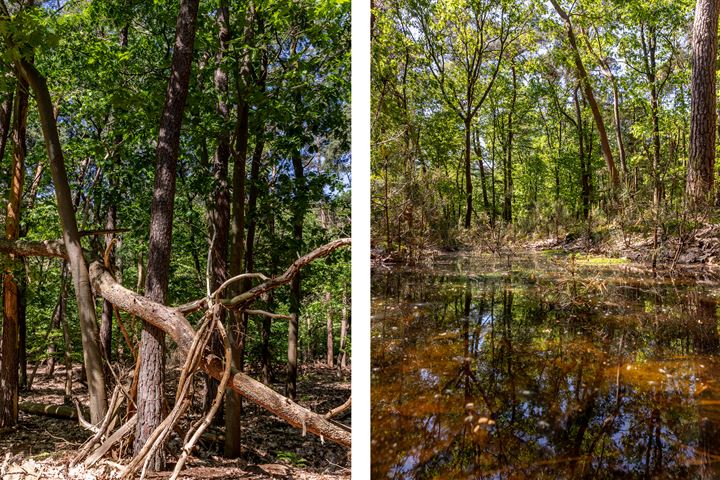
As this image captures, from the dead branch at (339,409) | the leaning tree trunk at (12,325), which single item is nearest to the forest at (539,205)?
the dead branch at (339,409)

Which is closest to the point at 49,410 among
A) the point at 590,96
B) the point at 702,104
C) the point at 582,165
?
the point at 582,165

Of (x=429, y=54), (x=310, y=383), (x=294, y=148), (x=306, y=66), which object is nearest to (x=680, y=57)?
(x=429, y=54)

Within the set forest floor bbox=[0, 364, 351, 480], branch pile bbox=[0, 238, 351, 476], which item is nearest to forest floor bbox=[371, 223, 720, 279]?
branch pile bbox=[0, 238, 351, 476]

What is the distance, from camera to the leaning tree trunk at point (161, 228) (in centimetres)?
259

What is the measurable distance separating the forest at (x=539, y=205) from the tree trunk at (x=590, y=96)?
0.01m

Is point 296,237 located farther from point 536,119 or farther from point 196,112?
point 536,119

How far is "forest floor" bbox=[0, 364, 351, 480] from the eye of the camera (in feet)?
7.73

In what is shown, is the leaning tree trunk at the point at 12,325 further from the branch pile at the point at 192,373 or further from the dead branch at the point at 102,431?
the dead branch at the point at 102,431

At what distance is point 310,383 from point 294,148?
14.1 feet

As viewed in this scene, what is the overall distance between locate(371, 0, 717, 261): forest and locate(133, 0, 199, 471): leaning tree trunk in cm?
113

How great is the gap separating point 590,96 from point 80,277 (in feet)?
11.7

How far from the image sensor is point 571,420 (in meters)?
1.41

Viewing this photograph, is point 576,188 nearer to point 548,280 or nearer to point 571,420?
point 548,280

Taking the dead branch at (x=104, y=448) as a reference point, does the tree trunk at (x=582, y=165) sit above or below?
above
